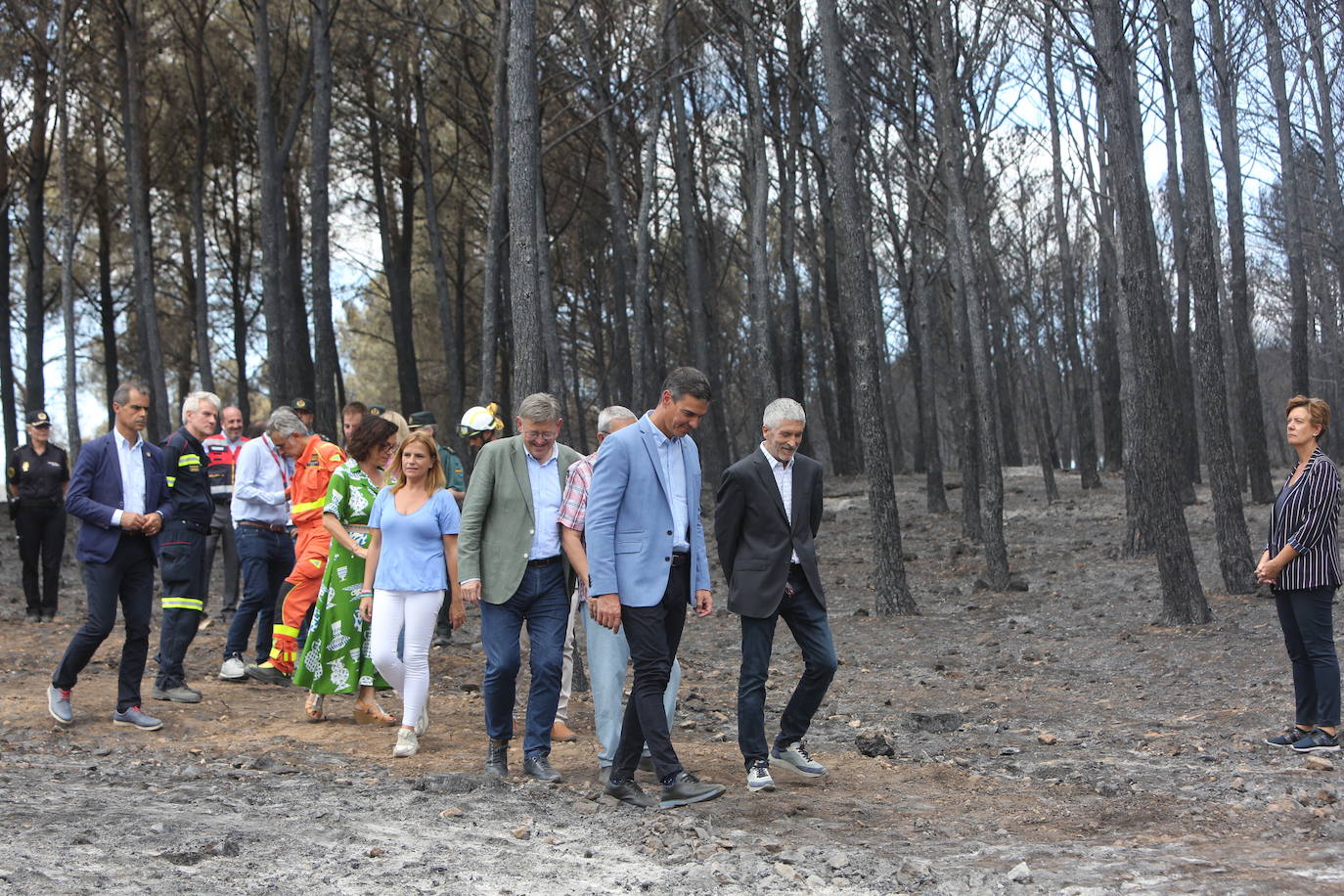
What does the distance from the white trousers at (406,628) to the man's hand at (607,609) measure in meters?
1.62

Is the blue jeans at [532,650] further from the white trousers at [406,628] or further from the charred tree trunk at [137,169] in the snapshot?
the charred tree trunk at [137,169]

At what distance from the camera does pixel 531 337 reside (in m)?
9.70

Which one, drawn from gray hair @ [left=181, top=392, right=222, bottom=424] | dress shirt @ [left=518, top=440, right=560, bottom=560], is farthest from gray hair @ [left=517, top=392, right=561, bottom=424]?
gray hair @ [left=181, top=392, right=222, bottom=424]

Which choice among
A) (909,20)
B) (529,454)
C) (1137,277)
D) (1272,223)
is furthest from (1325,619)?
(1272,223)

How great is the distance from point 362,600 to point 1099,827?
423cm

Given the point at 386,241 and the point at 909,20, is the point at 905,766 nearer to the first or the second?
the point at 909,20

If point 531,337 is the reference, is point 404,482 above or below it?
below

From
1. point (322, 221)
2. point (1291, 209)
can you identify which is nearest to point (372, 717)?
point (322, 221)

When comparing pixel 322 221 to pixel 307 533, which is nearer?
pixel 307 533

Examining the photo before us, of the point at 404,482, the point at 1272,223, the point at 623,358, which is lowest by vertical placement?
the point at 404,482

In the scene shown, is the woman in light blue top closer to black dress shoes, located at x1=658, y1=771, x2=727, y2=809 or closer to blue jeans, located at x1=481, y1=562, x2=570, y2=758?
blue jeans, located at x1=481, y1=562, x2=570, y2=758

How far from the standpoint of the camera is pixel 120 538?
7445 mm

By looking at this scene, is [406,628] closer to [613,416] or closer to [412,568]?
[412,568]

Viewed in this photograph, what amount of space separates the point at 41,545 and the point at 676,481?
10012 millimetres
